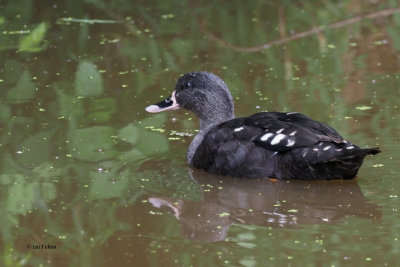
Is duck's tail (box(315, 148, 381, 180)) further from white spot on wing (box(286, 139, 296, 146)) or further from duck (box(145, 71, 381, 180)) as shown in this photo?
white spot on wing (box(286, 139, 296, 146))

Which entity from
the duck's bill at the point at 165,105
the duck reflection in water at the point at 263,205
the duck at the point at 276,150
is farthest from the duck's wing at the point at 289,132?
the duck's bill at the point at 165,105

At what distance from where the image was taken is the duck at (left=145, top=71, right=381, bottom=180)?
802 cm

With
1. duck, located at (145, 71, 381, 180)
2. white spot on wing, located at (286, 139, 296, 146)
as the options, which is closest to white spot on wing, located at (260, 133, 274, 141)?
duck, located at (145, 71, 381, 180)

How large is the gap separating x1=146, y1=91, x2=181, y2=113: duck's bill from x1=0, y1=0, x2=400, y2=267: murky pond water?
0.64 ft

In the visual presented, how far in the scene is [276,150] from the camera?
8.29 m

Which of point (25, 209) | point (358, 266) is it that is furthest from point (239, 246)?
point (25, 209)

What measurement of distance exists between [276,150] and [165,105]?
1.65 m

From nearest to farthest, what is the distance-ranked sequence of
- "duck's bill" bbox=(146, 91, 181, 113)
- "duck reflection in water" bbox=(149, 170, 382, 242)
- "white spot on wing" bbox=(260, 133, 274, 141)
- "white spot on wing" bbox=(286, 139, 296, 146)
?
"duck reflection in water" bbox=(149, 170, 382, 242) → "white spot on wing" bbox=(286, 139, 296, 146) → "white spot on wing" bbox=(260, 133, 274, 141) → "duck's bill" bbox=(146, 91, 181, 113)

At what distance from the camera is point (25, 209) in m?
7.63

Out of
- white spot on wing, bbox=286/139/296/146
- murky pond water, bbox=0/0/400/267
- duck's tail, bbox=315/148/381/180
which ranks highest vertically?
white spot on wing, bbox=286/139/296/146

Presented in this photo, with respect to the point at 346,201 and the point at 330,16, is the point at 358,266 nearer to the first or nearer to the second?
the point at 346,201

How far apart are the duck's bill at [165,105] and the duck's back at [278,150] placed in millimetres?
819

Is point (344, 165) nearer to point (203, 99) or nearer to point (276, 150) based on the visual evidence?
point (276, 150)

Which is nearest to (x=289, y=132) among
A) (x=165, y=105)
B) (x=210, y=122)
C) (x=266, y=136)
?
(x=266, y=136)
